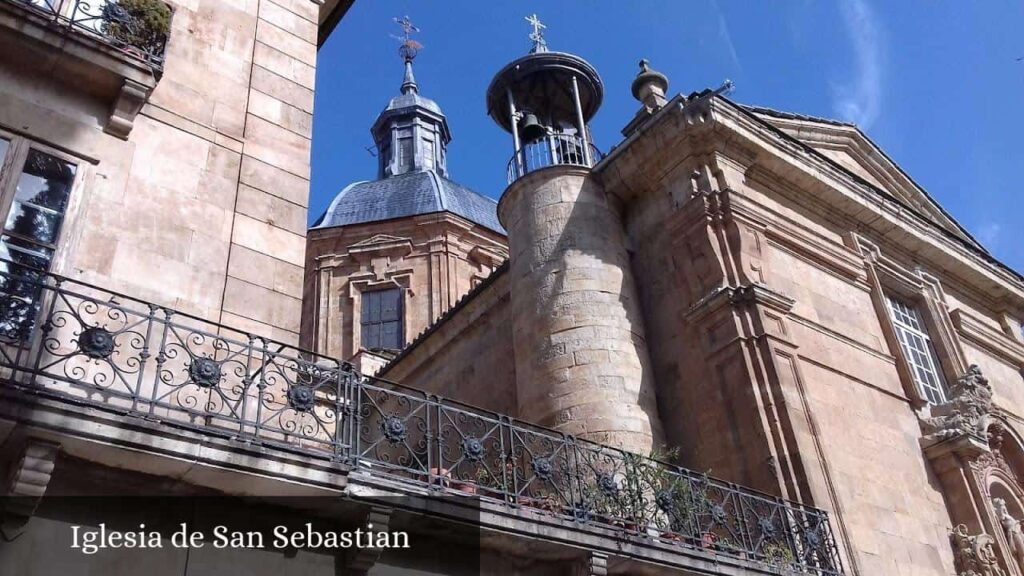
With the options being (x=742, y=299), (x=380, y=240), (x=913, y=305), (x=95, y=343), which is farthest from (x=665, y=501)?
(x=380, y=240)

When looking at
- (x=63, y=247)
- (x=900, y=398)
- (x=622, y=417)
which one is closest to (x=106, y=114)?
(x=63, y=247)

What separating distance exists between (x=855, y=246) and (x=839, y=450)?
161 inches

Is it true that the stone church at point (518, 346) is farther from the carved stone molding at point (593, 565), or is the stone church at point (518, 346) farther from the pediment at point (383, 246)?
the pediment at point (383, 246)

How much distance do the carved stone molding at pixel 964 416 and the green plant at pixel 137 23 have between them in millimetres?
10109

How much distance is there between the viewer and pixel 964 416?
475 inches

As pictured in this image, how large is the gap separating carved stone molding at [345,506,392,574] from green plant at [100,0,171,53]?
449cm

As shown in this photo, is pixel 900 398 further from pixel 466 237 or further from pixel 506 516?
pixel 466 237

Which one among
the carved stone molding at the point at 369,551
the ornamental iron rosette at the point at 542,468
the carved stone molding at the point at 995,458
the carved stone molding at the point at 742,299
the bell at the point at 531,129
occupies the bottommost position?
the carved stone molding at the point at 369,551

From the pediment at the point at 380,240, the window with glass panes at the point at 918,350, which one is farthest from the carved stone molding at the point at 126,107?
the pediment at the point at 380,240

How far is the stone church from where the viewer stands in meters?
5.80

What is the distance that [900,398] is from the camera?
1206 centimetres

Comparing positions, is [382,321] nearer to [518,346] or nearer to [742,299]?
[518,346]

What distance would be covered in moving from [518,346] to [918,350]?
19.9ft

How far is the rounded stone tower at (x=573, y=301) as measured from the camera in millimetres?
10719
